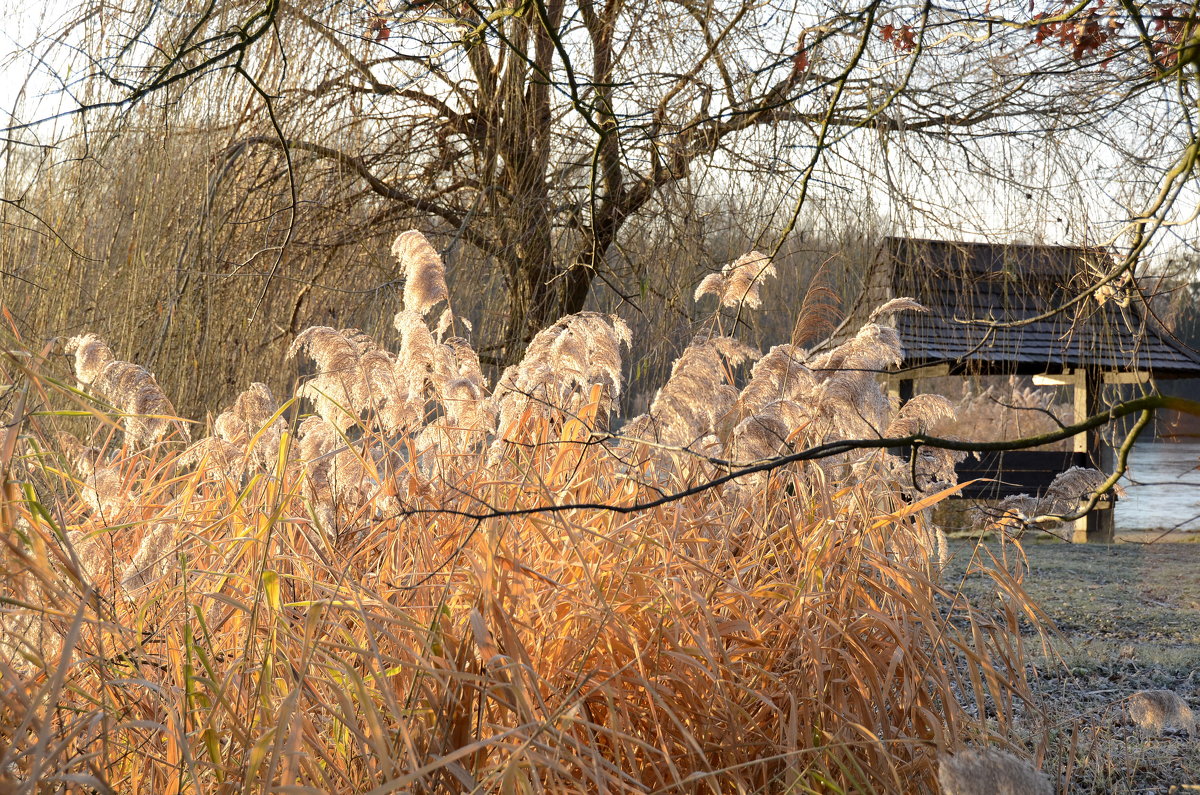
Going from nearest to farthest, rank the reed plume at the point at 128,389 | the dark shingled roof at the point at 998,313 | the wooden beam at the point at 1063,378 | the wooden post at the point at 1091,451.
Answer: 1. the reed plume at the point at 128,389
2. the dark shingled roof at the point at 998,313
3. the wooden post at the point at 1091,451
4. the wooden beam at the point at 1063,378

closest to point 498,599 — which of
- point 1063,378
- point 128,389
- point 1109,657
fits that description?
point 128,389

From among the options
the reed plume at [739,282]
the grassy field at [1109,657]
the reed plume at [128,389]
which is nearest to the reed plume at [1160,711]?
the grassy field at [1109,657]

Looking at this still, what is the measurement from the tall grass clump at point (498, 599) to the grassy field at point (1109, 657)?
480 mm

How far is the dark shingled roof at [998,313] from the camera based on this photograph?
564 cm

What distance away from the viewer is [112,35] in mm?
4320

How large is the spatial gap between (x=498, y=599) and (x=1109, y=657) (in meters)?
3.27

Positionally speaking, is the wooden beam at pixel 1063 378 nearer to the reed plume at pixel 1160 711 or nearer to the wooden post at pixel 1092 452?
the wooden post at pixel 1092 452

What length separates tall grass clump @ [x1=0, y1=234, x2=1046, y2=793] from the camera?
5.69 feet

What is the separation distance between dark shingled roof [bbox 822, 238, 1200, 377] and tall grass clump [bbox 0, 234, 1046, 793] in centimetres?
299

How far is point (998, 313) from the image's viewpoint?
920 cm

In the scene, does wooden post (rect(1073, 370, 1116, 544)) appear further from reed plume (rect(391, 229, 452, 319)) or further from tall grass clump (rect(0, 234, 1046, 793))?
reed plume (rect(391, 229, 452, 319))

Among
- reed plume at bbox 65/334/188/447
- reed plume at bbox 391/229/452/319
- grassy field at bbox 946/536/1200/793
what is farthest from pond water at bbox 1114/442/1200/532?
reed plume at bbox 65/334/188/447

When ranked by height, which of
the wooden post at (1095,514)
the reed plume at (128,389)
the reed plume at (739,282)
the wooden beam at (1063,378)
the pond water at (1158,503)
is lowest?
the pond water at (1158,503)

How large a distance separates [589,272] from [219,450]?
3285mm
